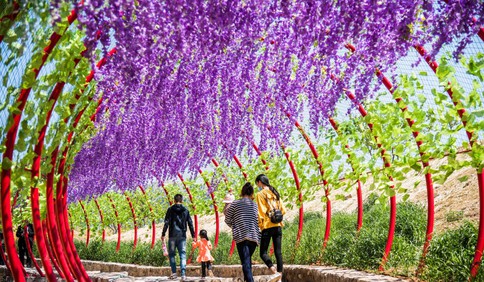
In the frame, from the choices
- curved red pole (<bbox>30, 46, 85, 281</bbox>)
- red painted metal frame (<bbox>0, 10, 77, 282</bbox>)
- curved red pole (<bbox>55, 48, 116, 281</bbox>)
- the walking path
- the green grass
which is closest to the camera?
red painted metal frame (<bbox>0, 10, 77, 282</bbox>)

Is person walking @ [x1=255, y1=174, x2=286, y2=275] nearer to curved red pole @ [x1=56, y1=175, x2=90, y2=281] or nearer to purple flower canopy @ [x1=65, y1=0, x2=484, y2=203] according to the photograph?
purple flower canopy @ [x1=65, y1=0, x2=484, y2=203]

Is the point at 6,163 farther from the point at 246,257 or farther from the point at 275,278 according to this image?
the point at 275,278

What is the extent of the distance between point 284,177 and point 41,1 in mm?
9977

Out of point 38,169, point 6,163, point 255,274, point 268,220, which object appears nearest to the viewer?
point 6,163

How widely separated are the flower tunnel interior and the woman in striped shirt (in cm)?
100

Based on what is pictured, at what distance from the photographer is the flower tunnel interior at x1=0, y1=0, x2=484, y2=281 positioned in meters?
3.67

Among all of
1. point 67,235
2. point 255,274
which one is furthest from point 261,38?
point 255,274

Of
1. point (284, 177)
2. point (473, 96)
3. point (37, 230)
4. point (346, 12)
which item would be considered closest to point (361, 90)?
Answer: point (346, 12)

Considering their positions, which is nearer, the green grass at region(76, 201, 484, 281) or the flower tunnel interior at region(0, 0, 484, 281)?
the flower tunnel interior at region(0, 0, 484, 281)

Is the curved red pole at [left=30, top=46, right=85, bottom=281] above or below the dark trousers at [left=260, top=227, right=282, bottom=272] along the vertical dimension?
above

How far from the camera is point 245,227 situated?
825 cm

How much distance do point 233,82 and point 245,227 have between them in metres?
2.36

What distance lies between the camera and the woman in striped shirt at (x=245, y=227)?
8.27 metres

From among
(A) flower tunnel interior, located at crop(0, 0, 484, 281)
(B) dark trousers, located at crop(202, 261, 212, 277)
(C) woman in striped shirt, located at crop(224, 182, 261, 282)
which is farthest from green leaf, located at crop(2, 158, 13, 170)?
(B) dark trousers, located at crop(202, 261, 212, 277)
